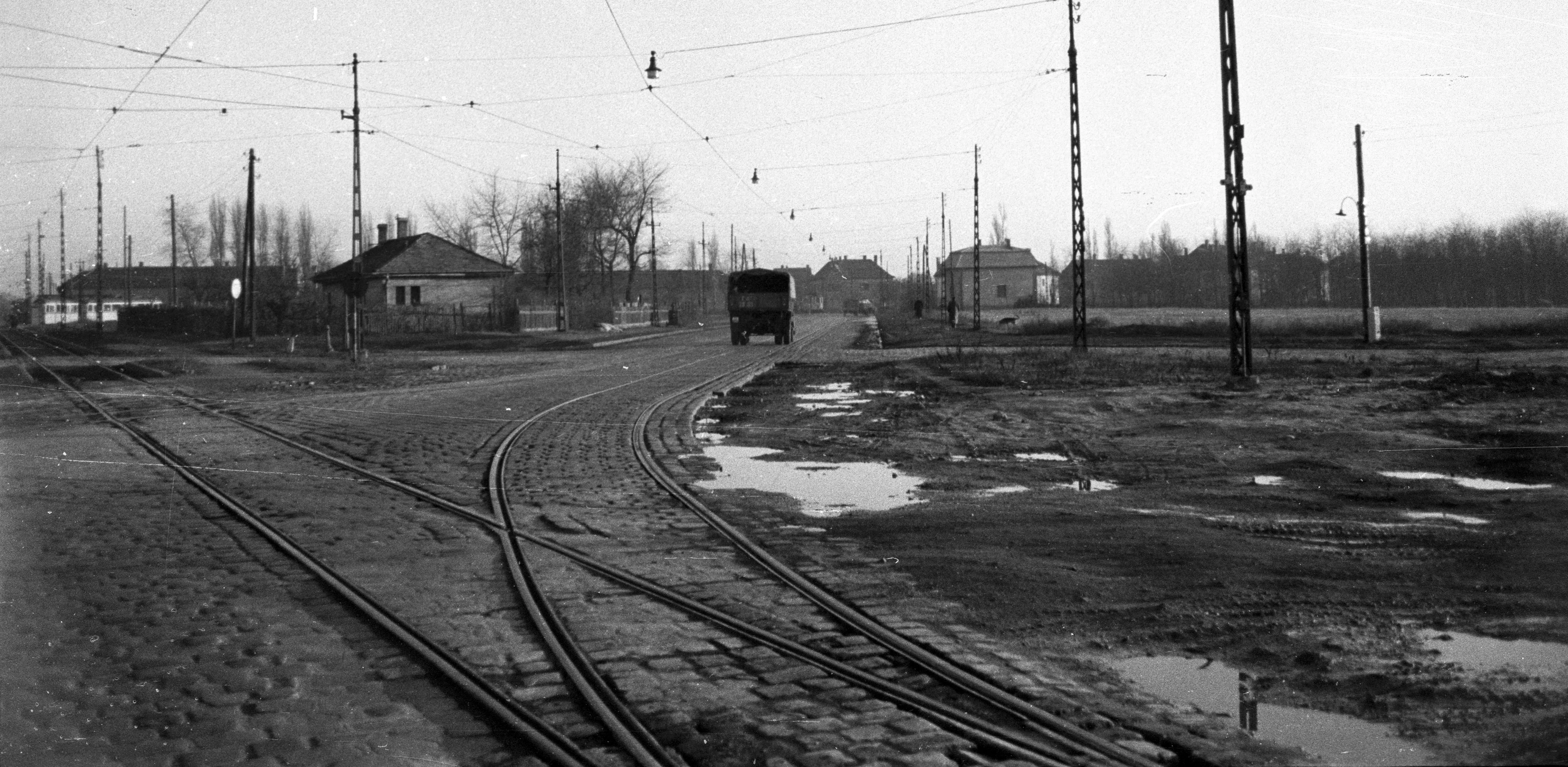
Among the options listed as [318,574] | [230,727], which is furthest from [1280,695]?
[318,574]

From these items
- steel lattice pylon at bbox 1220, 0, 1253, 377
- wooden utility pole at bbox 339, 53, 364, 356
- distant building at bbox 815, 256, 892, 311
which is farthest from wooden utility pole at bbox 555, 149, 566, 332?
distant building at bbox 815, 256, 892, 311

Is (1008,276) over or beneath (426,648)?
over

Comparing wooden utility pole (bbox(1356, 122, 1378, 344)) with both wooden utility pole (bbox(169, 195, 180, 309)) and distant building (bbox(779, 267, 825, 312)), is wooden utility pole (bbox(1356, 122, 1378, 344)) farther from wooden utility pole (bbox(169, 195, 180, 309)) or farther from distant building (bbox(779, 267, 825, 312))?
distant building (bbox(779, 267, 825, 312))

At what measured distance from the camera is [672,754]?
172 inches

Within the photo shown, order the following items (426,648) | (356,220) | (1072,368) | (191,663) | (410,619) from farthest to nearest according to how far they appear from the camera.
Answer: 1. (356,220)
2. (1072,368)
3. (410,619)
4. (426,648)
5. (191,663)

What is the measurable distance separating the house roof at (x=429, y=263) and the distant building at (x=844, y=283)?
116820 millimetres

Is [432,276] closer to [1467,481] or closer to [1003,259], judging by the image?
[1467,481]

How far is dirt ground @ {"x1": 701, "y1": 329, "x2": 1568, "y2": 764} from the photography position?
5.26m

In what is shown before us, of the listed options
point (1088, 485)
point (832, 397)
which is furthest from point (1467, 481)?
point (832, 397)

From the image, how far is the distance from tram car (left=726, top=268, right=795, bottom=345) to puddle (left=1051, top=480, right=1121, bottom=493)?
3735 cm

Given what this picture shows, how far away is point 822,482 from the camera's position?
457 inches

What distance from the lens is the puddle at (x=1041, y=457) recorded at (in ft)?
41.9

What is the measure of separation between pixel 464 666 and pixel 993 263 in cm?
15837

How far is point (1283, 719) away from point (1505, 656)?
138 cm
